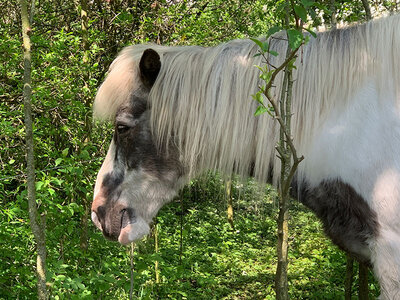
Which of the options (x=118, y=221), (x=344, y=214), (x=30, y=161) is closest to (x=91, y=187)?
(x=118, y=221)

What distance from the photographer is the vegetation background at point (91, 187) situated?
3443mm

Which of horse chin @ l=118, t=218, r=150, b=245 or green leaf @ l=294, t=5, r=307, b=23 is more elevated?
green leaf @ l=294, t=5, r=307, b=23

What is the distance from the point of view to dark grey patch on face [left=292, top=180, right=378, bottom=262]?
2203 millimetres

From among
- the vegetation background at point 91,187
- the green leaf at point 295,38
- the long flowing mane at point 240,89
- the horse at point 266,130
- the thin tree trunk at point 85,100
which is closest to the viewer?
the green leaf at point 295,38

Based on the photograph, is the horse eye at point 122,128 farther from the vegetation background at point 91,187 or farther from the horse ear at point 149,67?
the vegetation background at point 91,187

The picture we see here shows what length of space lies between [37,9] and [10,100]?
1458 mm

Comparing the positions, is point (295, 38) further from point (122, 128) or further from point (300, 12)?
point (122, 128)

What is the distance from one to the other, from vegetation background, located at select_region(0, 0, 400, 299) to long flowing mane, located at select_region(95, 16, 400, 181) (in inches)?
9.0

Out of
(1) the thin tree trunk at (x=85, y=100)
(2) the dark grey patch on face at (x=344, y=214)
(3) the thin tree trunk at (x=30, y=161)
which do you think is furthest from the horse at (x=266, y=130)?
(1) the thin tree trunk at (x=85, y=100)

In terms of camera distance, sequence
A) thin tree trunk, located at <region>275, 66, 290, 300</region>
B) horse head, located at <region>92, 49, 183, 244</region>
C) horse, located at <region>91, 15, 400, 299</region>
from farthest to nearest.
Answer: horse head, located at <region>92, 49, 183, 244</region>, horse, located at <region>91, 15, 400, 299</region>, thin tree trunk, located at <region>275, 66, 290, 300</region>

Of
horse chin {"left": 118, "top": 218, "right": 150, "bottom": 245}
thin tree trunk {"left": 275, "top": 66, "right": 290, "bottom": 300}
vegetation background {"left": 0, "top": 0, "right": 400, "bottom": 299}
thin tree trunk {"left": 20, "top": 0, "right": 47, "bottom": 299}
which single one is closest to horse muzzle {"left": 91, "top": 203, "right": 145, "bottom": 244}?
horse chin {"left": 118, "top": 218, "right": 150, "bottom": 245}

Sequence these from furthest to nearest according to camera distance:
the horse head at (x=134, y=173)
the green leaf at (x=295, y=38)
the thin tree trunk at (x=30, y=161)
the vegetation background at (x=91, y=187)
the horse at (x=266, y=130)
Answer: the vegetation background at (x=91, y=187) → the horse head at (x=134, y=173) → the thin tree trunk at (x=30, y=161) → the horse at (x=266, y=130) → the green leaf at (x=295, y=38)

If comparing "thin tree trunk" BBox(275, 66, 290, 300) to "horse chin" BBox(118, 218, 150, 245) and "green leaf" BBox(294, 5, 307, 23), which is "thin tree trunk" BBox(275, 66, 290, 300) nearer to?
"green leaf" BBox(294, 5, 307, 23)

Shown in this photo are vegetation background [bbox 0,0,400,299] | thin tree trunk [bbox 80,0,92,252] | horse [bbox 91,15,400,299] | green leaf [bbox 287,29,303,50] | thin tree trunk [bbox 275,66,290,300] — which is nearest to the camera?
green leaf [bbox 287,29,303,50]
